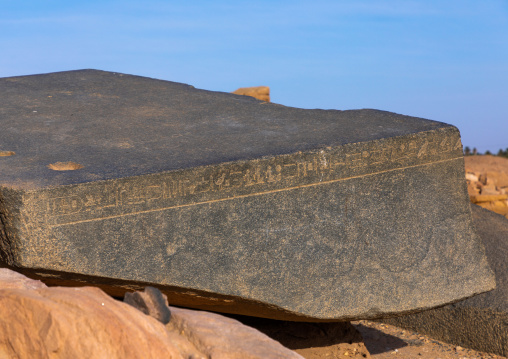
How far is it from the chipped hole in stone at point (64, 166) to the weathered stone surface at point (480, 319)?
2.41 meters

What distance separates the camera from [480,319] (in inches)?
145

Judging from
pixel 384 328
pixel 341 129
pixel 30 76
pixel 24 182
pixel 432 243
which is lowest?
pixel 384 328

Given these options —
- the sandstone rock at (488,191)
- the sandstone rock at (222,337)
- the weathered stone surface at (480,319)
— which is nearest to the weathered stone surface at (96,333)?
the sandstone rock at (222,337)

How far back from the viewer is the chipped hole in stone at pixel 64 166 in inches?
97.4

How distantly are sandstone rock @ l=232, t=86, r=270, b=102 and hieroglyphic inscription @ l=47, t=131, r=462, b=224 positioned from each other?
498 cm

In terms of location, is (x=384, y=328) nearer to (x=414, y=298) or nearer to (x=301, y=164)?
(x=414, y=298)

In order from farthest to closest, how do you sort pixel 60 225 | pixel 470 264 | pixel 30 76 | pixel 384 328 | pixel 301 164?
pixel 30 76 → pixel 384 328 → pixel 470 264 → pixel 301 164 → pixel 60 225

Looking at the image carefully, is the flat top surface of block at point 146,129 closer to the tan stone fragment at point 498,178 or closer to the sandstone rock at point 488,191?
the sandstone rock at point 488,191

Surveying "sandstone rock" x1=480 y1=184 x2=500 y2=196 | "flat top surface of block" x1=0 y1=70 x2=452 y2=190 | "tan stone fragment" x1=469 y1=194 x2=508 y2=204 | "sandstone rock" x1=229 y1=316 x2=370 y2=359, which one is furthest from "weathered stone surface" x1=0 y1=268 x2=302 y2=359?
"sandstone rock" x1=480 y1=184 x2=500 y2=196

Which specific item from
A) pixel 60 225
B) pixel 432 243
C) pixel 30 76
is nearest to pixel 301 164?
pixel 432 243

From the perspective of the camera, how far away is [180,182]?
243 cm

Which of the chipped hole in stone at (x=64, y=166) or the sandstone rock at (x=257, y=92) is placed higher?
the sandstone rock at (x=257, y=92)

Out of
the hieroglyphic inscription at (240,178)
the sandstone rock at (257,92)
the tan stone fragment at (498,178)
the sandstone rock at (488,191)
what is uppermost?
the sandstone rock at (257,92)

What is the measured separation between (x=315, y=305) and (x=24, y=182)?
4.20 ft
